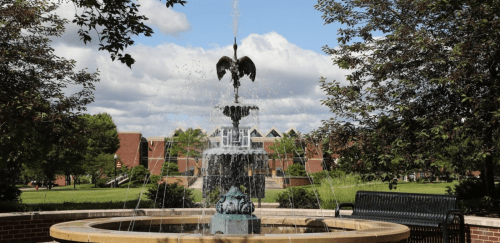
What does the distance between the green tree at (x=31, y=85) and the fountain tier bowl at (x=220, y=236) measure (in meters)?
4.43

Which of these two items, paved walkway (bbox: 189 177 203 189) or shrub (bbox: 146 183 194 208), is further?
paved walkway (bbox: 189 177 203 189)

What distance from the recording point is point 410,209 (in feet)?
30.8

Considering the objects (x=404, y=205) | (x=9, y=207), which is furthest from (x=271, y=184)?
(x=404, y=205)

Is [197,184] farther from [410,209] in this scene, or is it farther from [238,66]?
[238,66]

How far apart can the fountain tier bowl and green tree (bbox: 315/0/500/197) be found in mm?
2882

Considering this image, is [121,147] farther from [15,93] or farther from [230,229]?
[230,229]

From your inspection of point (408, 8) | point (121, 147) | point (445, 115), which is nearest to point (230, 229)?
point (445, 115)

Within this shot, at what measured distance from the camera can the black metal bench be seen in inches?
330

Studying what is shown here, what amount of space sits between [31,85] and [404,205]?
32.9ft

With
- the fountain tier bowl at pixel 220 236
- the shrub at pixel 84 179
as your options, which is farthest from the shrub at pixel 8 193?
the shrub at pixel 84 179

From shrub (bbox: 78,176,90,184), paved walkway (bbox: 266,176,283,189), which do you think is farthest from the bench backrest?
shrub (bbox: 78,176,90,184)

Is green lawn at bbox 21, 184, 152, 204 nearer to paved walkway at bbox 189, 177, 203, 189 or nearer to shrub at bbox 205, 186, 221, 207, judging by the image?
paved walkway at bbox 189, 177, 203, 189

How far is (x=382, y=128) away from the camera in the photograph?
12094 millimetres

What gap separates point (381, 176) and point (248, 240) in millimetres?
8165
